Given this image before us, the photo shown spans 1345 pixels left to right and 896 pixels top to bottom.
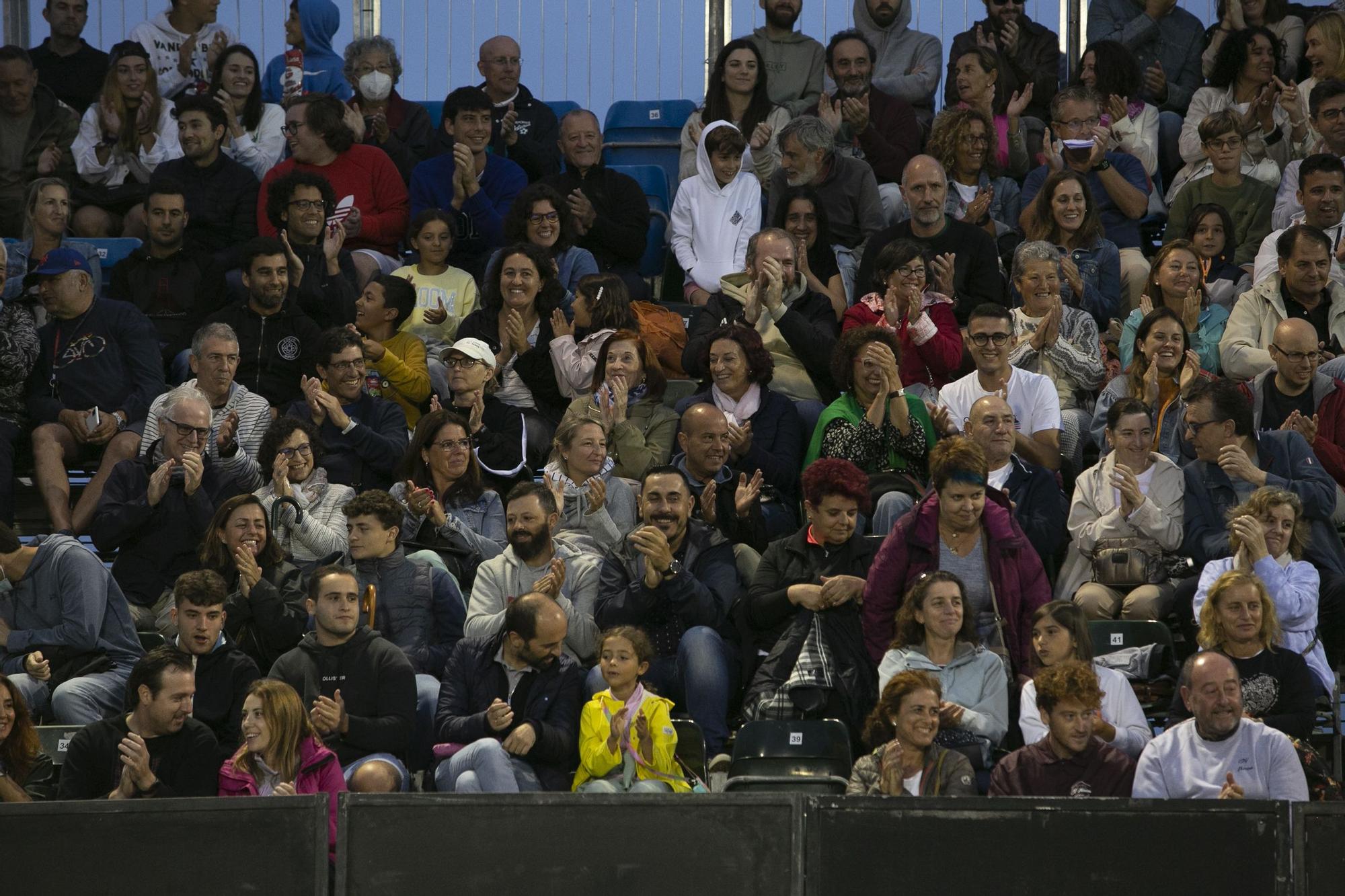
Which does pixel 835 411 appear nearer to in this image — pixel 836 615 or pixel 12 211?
pixel 836 615

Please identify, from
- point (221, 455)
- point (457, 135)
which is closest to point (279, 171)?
point (457, 135)

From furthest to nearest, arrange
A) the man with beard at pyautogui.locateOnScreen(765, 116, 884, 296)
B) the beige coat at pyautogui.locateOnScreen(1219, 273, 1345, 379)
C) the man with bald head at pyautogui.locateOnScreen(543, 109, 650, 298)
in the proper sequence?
the man with bald head at pyautogui.locateOnScreen(543, 109, 650, 298) < the man with beard at pyautogui.locateOnScreen(765, 116, 884, 296) < the beige coat at pyautogui.locateOnScreen(1219, 273, 1345, 379)

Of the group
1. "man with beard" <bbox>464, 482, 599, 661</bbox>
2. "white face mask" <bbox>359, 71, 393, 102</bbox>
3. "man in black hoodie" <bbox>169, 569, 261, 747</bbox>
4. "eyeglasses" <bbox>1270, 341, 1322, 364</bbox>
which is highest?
"white face mask" <bbox>359, 71, 393, 102</bbox>

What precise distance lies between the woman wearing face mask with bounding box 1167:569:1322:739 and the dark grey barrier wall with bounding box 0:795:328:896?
3.06 m

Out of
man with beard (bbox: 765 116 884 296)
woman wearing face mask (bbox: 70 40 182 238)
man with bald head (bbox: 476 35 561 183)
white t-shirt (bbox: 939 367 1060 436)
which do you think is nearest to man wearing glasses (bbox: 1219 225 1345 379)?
white t-shirt (bbox: 939 367 1060 436)

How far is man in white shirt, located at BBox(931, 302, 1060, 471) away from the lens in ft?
26.4

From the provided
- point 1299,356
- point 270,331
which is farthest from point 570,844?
point 270,331

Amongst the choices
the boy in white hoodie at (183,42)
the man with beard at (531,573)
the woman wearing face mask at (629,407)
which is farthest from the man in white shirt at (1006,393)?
the boy in white hoodie at (183,42)

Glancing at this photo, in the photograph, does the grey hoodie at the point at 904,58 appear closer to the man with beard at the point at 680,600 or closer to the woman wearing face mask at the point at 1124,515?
the woman wearing face mask at the point at 1124,515

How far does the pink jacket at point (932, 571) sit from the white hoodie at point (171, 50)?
559 cm

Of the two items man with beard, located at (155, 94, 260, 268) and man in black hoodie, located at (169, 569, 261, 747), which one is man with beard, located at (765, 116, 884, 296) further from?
man in black hoodie, located at (169, 569, 261, 747)

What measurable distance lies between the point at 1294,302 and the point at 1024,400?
1501 mm

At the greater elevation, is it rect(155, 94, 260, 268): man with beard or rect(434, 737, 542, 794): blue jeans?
rect(155, 94, 260, 268): man with beard

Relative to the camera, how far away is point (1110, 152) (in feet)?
32.8
